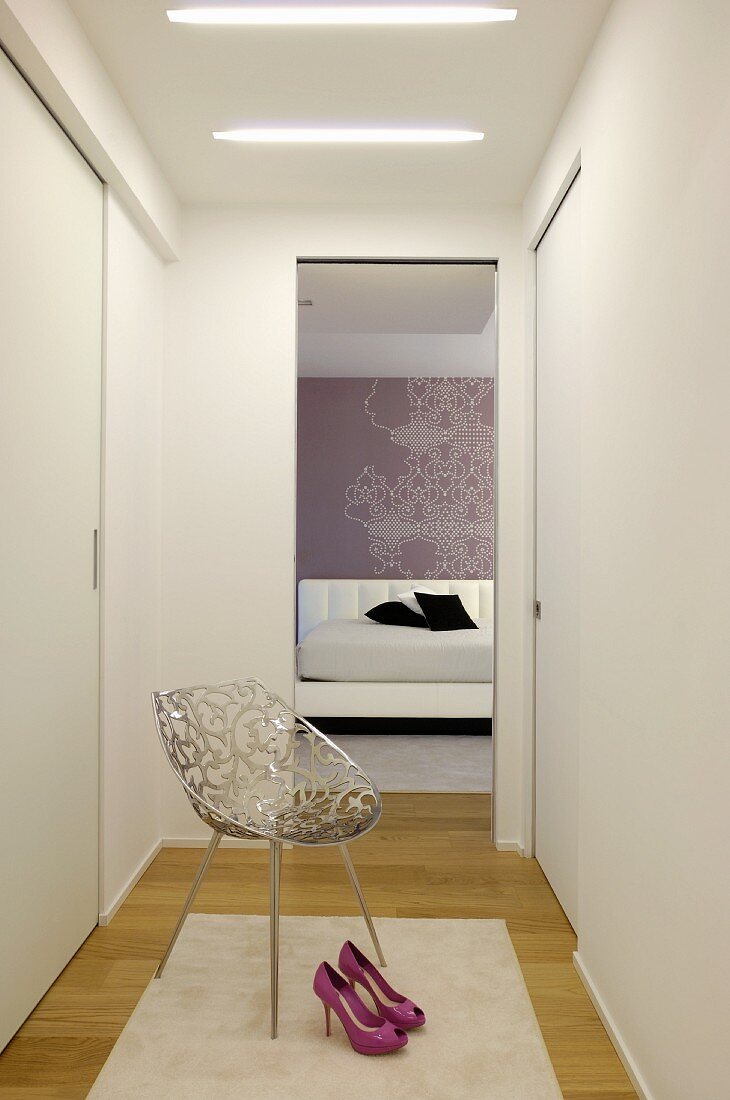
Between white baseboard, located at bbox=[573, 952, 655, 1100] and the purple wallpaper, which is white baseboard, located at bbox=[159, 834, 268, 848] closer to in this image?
white baseboard, located at bbox=[573, 952, 655, 1100]

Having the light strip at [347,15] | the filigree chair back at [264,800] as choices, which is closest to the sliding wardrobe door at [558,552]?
the light strip at [347,15]

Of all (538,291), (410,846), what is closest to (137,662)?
(410,846)

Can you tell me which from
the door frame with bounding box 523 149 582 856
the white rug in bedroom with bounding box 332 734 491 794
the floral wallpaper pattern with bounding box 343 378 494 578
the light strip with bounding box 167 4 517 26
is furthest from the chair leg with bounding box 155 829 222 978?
the floral wallpaper pattern with bounding box 343 378 494 578

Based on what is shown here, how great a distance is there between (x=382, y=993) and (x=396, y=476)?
3958mm

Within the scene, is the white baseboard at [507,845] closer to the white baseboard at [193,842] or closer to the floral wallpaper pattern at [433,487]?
the white baseboard at [193,842]

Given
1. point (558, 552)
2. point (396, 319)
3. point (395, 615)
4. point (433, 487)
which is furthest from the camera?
point (433, 487)

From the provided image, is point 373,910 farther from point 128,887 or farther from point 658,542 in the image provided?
point 658,542

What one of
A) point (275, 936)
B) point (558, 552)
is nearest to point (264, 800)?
point (275, 936)

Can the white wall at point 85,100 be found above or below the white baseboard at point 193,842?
above

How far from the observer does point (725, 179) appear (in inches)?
55.3

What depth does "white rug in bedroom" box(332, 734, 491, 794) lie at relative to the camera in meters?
4.08

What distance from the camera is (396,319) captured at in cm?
434

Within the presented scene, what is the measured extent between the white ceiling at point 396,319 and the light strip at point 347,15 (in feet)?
4.43

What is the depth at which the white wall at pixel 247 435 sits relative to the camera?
339 cm
